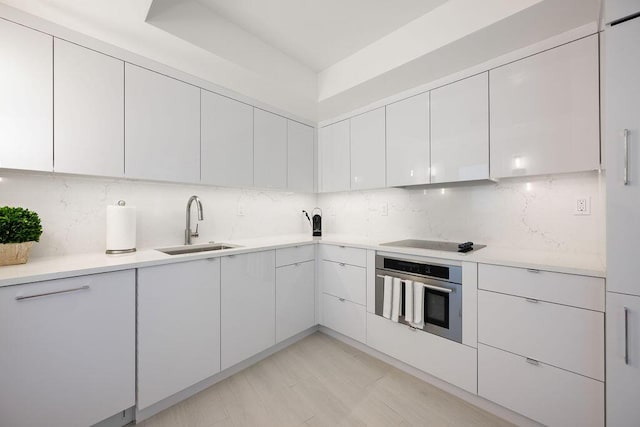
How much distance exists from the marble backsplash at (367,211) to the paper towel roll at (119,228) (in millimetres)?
187

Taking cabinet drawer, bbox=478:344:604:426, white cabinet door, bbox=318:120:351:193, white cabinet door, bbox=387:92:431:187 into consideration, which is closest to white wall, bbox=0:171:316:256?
white cabinet door, bbox=318:120:351:193

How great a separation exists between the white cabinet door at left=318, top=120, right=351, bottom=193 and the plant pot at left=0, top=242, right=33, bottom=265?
2.35 m

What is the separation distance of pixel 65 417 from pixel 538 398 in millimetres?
2436

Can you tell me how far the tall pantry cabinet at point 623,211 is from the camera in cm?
107

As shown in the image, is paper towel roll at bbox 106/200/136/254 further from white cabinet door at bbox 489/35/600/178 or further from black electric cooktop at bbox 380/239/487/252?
white cabinet door at bbox 489/35/600/178

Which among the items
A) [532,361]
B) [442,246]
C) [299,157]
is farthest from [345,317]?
[299,157]

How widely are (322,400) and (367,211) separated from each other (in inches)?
73.3

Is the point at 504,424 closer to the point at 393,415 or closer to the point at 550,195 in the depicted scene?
the point at 393,415

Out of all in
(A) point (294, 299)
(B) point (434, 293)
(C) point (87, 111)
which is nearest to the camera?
(C) point (87, 111)

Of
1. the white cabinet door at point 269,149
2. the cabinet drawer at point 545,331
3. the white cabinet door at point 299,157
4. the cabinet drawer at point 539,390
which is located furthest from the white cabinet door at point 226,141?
the cabinet drawer at point 539,390

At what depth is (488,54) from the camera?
5.73 feet

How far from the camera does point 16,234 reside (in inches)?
52.2

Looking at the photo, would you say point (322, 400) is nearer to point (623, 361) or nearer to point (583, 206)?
point (623, 361)

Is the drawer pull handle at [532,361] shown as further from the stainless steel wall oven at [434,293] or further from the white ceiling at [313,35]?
the white ceiling at [313,35]
